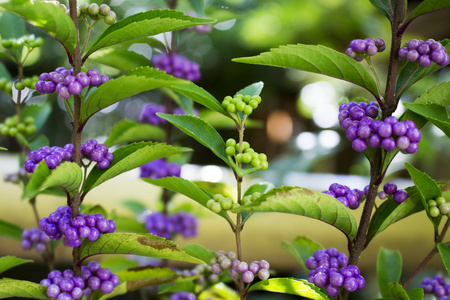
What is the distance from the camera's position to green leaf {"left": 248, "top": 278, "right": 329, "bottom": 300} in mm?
439

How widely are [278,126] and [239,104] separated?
5.32 ft

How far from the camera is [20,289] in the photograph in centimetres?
46

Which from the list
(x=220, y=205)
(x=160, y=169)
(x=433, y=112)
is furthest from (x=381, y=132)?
(x=160, y=169)

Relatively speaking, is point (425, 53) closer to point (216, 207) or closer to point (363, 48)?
point (363, 48)

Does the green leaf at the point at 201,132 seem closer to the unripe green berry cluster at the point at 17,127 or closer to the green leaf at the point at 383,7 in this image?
the green leaf at the point at 383,7

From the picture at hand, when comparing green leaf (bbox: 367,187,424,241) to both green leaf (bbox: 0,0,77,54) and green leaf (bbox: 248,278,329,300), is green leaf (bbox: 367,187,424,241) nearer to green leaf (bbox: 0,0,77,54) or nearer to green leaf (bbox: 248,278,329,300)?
green leaf (bbox: 248,278,329,300)

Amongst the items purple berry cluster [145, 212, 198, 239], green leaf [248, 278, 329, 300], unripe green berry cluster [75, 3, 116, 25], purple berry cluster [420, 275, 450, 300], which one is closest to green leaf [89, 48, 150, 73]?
unripe green berry cluster [75, 3, 116, 25]

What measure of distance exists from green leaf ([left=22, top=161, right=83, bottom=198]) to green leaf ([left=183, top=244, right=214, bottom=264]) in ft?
0.56

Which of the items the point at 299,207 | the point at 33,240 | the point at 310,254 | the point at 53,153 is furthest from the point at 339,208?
the point at 33,240

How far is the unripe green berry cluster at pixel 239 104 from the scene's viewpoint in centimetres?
45

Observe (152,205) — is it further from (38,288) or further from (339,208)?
(339,208)

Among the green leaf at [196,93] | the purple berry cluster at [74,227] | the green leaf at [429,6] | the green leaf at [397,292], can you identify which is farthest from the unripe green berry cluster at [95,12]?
the green leaf at [397,292]

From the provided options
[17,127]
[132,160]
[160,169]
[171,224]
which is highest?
[132,160]

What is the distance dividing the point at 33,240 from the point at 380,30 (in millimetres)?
2012
